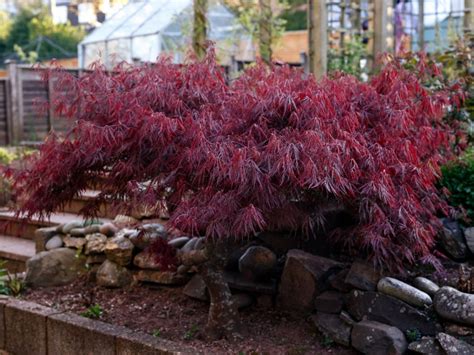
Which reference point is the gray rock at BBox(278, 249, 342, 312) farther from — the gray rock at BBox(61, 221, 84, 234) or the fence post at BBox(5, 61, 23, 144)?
the fence post at BBox(5, 61, 23, 144)

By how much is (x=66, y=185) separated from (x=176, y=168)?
862 millimetres

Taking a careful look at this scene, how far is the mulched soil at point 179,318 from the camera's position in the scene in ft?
14.0

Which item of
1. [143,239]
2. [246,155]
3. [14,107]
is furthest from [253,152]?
[14,107]

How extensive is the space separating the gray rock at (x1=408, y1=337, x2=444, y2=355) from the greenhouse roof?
13.5 m

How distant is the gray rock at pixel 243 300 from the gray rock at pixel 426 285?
3.89 feet

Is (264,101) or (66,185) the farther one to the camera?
(66,185)

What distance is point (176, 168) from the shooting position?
3975 millimetres

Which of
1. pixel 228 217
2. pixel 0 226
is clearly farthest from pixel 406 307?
pixel 0 226

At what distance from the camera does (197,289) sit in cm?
500

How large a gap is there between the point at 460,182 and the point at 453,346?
1.53m

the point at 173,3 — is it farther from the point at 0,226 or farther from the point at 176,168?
the point at 176,168

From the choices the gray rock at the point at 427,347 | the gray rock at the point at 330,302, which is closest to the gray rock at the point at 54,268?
the gray rock at the point at 330,302

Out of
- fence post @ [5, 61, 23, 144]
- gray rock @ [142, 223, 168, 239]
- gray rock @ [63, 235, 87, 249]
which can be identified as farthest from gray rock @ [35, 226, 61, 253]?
fence post @ [5, 61, 23, 144]

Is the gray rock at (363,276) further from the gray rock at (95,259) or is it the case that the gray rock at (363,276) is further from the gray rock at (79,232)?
the gray rock at (79,232)
